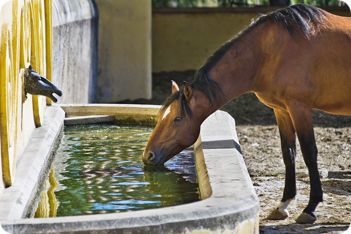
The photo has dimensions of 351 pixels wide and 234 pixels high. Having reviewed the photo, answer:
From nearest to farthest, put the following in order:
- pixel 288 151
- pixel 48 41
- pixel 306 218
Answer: pixel 306 218, pixel 288 151, pixel 48 41

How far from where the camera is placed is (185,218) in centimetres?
387

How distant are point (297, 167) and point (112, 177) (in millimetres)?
2248

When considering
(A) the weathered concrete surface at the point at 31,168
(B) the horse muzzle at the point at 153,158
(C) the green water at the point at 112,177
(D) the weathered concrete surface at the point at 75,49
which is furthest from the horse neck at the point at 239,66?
(D) the weathered concrete surface at the point at 75,49

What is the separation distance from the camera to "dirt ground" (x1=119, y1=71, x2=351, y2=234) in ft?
18.9

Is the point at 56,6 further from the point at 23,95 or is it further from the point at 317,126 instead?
the point at 23,95

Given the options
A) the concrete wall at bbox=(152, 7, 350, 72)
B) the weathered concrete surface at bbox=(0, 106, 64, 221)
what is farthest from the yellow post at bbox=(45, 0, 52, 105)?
the concrete wall at bbox=(152, 7, 350, 72)

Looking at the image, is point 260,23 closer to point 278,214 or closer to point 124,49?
point 278,214

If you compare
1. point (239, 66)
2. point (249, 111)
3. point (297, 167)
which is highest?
point (239, 66)

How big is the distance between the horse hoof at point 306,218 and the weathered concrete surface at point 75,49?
3288 mm

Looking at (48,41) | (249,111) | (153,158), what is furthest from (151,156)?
(249,111)

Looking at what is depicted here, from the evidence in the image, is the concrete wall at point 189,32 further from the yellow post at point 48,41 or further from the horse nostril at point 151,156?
the horse nostril at point 151,156

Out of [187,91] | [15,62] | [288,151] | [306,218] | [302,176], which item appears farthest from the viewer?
[302,176]

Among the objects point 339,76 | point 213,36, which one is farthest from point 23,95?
point 213,36

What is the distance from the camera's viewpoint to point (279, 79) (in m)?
5.73
